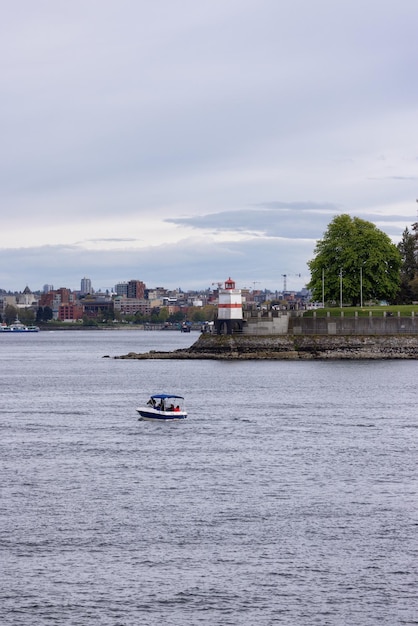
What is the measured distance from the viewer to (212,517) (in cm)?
4262

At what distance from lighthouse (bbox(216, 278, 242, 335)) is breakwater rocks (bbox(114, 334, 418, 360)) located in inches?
43.3

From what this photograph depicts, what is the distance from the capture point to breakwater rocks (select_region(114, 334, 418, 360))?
137 metres

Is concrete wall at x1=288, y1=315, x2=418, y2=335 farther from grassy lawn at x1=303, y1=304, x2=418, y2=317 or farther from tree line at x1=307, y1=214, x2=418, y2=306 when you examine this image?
tree line at x1=307, y1=214, x2=418, y2=306

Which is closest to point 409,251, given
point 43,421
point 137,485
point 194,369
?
point 194,369

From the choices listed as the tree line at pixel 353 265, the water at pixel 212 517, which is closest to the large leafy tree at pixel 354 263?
the tree line at pixel 353 265

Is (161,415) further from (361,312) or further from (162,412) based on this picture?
(361,312)

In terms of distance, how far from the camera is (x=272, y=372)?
4660 inches

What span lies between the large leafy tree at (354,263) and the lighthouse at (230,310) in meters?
19.0

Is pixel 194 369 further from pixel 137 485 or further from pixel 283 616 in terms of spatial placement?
pixel 283 616

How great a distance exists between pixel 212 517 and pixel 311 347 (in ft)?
317

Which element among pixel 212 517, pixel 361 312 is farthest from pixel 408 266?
pixel 212 517

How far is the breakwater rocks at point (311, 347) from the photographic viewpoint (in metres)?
137

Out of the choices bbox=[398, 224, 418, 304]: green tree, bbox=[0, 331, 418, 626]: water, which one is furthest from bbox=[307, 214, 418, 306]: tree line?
bbox=[0, 331, 418, 626]: water

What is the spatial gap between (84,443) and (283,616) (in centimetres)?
3112
